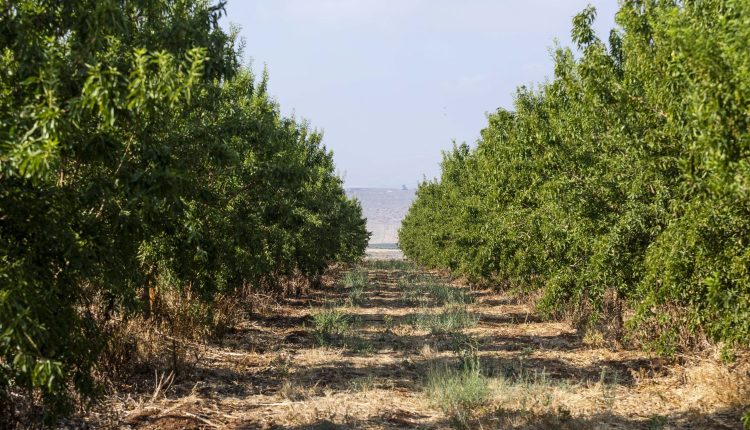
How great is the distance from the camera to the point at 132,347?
10.2 meters

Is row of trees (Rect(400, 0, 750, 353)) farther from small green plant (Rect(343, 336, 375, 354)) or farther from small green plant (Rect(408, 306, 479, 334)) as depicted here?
small green plant (Rect(343, 336, 375, 354))

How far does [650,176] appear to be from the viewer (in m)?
9.43

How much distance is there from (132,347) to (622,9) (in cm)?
932

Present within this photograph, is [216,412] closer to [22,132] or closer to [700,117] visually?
[22,132]

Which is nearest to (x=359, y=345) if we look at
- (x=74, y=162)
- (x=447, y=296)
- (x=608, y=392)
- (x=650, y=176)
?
(x=608, y=392)

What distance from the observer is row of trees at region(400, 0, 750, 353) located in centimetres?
541

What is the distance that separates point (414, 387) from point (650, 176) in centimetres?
497

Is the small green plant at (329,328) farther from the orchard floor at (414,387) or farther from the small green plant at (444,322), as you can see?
the small green plant at (444,322)

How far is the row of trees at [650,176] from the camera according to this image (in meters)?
5.41

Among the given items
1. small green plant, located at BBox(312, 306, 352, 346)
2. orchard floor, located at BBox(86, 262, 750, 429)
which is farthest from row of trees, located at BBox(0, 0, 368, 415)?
small green plant, located at BBox(312, 306, 352, 346)

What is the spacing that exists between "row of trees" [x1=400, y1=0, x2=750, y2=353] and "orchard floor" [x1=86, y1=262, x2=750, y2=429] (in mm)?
921

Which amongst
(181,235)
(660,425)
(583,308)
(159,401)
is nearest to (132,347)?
(159,401)

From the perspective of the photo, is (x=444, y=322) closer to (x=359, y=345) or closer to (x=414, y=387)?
(x=359, y=345)

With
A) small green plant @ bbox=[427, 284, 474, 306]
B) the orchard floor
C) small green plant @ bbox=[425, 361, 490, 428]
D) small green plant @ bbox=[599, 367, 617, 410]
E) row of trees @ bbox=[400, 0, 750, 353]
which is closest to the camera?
row of trees @ bbox=[400, 0, 750, 353]
